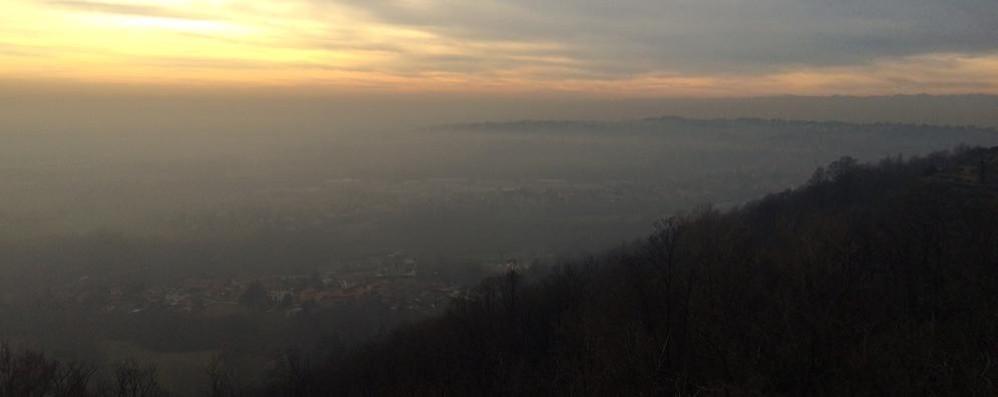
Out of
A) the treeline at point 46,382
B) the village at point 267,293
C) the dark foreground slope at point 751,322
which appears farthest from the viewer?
the village at point 267,293

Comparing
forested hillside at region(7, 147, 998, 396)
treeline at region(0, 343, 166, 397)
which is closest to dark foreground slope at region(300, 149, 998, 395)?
forested hillside at region(7, 147, 998, 396)

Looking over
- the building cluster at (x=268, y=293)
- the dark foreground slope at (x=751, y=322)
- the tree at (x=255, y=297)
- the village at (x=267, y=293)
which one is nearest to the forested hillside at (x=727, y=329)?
the dark foreground slope at (x=751, y=322)

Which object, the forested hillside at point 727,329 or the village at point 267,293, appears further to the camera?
the village at point 267,293

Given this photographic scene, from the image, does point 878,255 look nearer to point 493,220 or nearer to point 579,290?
point 579,290

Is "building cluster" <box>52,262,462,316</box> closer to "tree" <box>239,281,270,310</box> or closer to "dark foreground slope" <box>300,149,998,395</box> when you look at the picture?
"tree" <box>239,281,270,310</box>

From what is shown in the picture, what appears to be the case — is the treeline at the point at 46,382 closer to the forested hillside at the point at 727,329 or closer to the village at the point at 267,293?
the forested hillside at the point at 727,329

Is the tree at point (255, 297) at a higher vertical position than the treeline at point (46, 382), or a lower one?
lower

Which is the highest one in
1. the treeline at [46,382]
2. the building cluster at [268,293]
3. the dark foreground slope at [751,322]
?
the dark foreground slope at [751,322]

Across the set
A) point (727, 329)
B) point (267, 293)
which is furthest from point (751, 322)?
point (267, 293)

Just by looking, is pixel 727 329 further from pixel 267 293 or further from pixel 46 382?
pixel 267 293

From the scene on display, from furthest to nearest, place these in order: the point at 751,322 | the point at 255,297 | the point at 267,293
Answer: the point at 267,293, the point at 255,297, the point at 751,322
